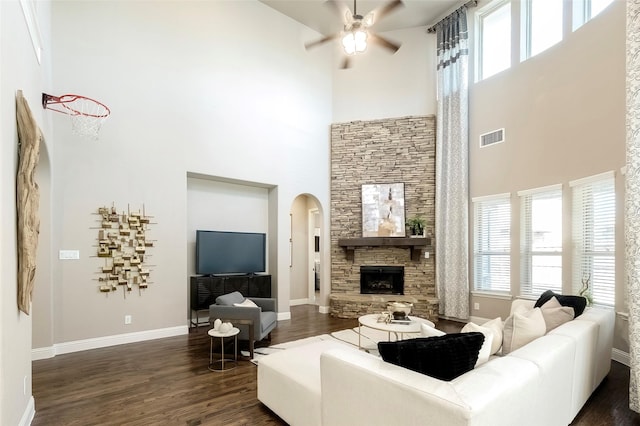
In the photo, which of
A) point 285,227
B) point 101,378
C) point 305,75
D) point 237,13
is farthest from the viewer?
point 305,75

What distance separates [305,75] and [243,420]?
660cm

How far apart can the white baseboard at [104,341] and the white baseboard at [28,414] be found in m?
1.61

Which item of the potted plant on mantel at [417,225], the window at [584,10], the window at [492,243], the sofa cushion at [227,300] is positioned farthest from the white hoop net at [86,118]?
the window at [584,10]

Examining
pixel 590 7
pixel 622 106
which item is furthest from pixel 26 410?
pixel 590 7

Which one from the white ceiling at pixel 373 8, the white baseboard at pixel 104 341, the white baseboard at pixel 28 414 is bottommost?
the white baseboard at pixel 104 341

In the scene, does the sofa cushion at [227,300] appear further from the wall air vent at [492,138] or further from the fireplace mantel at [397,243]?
the wall air vent at [492,138]

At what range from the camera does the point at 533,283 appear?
222 inches

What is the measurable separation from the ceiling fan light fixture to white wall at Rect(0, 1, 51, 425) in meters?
3.04

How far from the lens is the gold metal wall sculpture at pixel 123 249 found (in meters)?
4.97

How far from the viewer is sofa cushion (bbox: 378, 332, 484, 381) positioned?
1.87m

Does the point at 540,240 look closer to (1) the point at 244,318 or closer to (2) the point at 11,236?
(1) the point at 244,318

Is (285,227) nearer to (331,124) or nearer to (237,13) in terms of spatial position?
(331,124)

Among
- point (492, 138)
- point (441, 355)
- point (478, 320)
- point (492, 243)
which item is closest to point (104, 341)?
point (441, 355)

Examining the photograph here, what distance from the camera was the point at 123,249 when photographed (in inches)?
202
